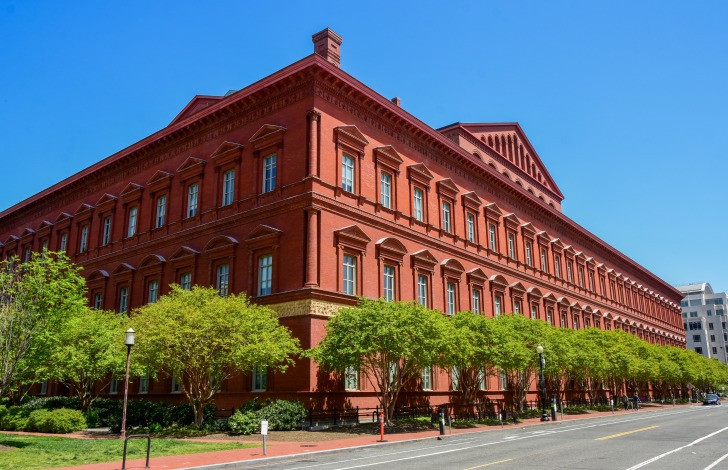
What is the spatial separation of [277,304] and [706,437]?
737 inches

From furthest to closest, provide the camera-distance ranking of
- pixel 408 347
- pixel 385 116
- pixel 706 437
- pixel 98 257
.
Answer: pixel 98 257 → pixel 385 116 → pixel 408 347 → pixel 706 437

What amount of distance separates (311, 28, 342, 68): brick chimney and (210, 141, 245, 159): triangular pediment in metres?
7.05

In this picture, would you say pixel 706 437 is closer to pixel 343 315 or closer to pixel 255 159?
pixel 343 315

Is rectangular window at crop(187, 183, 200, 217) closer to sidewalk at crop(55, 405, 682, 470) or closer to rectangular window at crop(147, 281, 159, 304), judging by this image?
rectangular window at crop(147, 281, 159, 304)

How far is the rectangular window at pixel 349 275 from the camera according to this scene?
2983cm

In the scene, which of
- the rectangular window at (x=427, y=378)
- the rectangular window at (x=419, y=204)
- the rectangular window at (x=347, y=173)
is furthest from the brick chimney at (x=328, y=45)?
the rectangular window at (x=427, y=378)

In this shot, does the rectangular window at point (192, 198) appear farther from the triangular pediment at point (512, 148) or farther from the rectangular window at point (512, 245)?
the rectangular window at point (512, 245)

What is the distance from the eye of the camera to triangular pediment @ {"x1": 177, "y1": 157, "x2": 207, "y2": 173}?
35.4 metres

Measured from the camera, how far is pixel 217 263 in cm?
3281

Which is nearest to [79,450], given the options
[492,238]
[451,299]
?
[451,299]

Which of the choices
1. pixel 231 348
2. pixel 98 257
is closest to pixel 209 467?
pixel 231 348

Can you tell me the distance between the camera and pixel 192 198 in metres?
36.1

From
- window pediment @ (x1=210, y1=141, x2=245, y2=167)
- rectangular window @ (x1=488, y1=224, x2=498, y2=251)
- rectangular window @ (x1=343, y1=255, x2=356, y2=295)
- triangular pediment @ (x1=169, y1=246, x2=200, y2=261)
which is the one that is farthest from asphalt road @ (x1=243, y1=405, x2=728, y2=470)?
rectangular window @ (x1=488, y1=224, x2=498, y2=251)

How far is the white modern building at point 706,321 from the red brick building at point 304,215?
382ft
